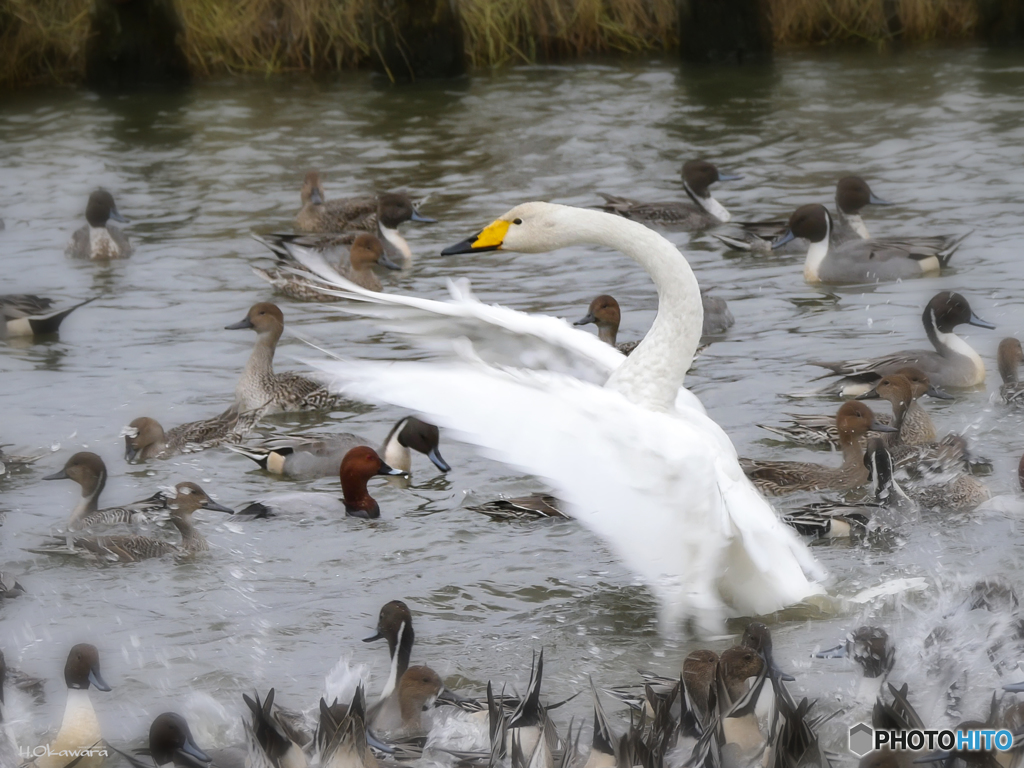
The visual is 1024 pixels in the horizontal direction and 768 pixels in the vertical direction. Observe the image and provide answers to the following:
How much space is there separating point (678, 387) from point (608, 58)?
16094mm

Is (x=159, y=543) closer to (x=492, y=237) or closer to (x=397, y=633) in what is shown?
(x=397, y=633)

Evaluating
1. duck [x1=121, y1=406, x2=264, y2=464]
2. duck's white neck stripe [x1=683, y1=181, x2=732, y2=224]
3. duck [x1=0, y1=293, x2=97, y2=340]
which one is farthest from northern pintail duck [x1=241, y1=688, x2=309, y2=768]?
duck's white neck stripe [x1=683, y1=181, x2=732, y2=224]

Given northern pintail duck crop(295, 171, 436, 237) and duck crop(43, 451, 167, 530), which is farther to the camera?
northern pintail duck crop(295, 171, 436, 237)

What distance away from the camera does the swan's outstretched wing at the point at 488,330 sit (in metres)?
6.16

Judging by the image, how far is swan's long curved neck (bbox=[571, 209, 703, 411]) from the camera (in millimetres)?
6230

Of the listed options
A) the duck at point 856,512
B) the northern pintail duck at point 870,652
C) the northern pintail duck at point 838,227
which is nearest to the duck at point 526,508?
the duck at point 856,512

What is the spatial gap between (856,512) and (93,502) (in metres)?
3.70

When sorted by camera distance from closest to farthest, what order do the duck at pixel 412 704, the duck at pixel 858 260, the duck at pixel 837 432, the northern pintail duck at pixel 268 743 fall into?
the northern pintail duck at pixel 268 743 → the duck at pixel 412 704 → the duck at pixel 837 432 → the duck at pixel 858 260

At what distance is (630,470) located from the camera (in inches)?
209

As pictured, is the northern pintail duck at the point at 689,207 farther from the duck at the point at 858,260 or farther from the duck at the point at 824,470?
the duck at the point at 824,470

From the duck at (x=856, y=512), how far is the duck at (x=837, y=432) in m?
0.82

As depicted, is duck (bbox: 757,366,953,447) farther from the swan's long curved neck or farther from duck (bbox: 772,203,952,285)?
duck (bbox: 772,203,952,285)

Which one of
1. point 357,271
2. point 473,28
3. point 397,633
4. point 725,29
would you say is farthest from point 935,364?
point 473,28

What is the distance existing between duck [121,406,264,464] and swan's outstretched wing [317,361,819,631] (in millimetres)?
3175
